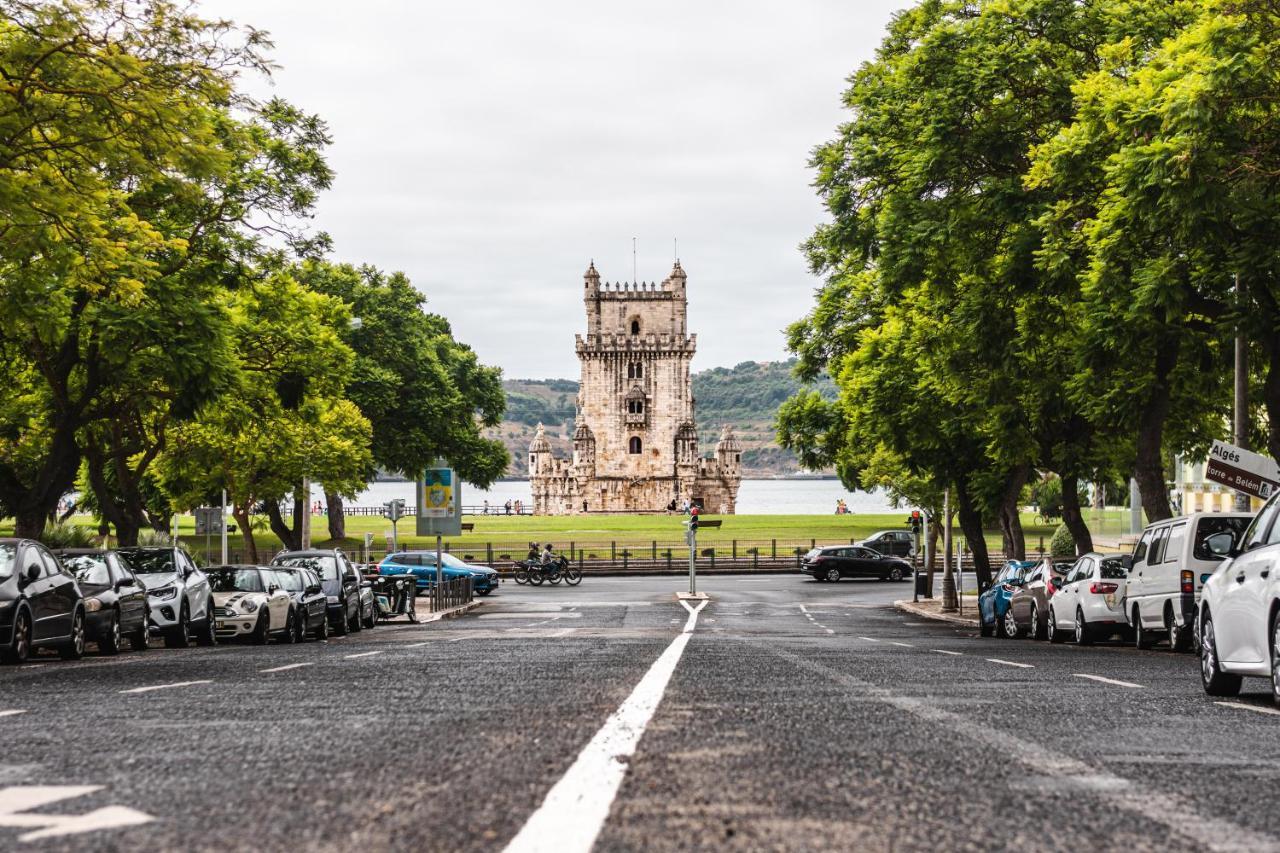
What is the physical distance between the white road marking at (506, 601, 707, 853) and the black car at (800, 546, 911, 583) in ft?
181

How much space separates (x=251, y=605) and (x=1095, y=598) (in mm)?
13010

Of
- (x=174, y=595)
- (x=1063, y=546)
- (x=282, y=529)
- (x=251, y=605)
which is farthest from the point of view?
(x=1063, y=546)

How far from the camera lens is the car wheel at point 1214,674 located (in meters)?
12.5

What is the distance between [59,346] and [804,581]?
138 ft

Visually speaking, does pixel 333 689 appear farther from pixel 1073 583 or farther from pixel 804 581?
pixel 804 581

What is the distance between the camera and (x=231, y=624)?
80.4ft

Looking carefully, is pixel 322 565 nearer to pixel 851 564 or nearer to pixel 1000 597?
pixel 1000 597

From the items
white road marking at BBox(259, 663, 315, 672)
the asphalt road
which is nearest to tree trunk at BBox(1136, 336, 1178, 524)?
the asphalt road

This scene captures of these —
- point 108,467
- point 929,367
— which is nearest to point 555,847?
point 929,367

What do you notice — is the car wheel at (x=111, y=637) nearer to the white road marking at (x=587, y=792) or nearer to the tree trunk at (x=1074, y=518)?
the white road marking at (x=587, y=792)

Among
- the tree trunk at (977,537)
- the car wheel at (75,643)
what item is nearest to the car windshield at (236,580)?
the car wheel at (75,643)

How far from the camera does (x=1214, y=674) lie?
41.1ft

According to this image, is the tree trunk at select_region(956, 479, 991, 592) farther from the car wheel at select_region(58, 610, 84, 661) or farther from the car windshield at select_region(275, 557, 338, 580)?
the car wheel at select_region(58, 610, 84, 661)

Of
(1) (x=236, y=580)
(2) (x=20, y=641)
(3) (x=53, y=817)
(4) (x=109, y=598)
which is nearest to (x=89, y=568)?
(4) (x=109, y=598)
